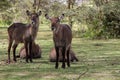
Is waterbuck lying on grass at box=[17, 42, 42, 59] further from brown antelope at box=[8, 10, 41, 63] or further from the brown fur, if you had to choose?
brown antelope at box=[8, 10, 41, 63]

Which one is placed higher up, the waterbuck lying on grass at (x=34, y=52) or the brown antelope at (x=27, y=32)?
the brown antelope at (x=27, y=32)

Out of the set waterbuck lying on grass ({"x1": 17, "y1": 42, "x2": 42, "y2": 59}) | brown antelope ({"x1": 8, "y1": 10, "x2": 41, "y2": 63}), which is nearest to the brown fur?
waterbuck lying on grass ({"x1": 17, "y1": 42, "x2": 42, "y2": 59})

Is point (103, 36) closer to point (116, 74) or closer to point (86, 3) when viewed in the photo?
point (86, 3)

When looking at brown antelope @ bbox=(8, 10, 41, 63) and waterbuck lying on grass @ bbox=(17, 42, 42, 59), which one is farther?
waterbuck lying on grass @ bbox=(17, 42, 42, 59)

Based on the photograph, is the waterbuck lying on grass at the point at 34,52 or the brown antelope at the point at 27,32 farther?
the waterbuck lying on grass at the point at 34,52

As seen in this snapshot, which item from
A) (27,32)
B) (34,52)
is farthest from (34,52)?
(27,32)

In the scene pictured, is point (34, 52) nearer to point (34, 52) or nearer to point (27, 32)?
point (34, 52)

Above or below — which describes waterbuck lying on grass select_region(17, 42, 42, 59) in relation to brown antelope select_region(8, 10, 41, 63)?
below

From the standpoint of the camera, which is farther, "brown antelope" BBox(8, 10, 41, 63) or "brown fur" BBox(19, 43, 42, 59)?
"brown fur" BBox(19, 43, 42, 59)

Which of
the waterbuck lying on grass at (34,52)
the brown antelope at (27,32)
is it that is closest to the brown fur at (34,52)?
the waterbuck lying on grass at (34,52)

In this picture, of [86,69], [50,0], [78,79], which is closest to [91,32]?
[50,0]

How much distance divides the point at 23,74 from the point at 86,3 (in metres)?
25.1

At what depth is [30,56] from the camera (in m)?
14.4

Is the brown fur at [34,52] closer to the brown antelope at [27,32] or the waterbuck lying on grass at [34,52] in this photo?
the waterbuck lying on grass at [34,52]
